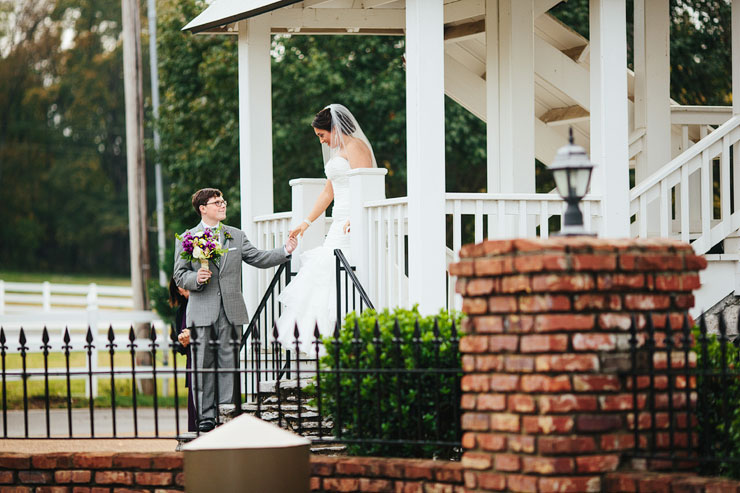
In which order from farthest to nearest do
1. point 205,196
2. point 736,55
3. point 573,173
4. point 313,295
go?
point 736,55
point 313,295
point 205,196
point 573,173

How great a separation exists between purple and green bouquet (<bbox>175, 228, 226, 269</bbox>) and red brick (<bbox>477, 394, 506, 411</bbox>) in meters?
3.90

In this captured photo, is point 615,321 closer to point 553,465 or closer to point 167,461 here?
point 553,465

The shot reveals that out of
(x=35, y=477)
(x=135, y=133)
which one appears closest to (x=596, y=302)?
(x=35, y=477)

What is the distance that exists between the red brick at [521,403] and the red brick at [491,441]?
17 centimetres

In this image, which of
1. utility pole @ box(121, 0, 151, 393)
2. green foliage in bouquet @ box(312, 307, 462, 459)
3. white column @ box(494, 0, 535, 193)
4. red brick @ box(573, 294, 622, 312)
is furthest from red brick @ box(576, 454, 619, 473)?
utility pole @ box(121, 0, 151, 393)

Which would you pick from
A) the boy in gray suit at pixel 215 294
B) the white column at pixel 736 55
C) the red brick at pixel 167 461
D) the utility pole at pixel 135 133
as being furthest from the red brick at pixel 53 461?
the utility pole at pixel 135 133

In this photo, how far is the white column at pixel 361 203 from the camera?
31.9ft

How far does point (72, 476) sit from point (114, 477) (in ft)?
1.06

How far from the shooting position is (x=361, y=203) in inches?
384

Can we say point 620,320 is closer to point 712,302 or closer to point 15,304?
point 712,302

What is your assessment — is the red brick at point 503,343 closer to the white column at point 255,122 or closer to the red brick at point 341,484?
the red brick at point 341,484

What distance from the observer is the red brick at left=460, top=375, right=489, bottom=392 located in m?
5.63

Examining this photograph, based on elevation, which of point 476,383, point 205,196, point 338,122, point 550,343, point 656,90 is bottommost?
point 476,383

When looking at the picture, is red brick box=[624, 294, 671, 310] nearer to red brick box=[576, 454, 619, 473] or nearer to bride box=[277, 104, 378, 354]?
red brick box=[576, 454, 619, 473]
